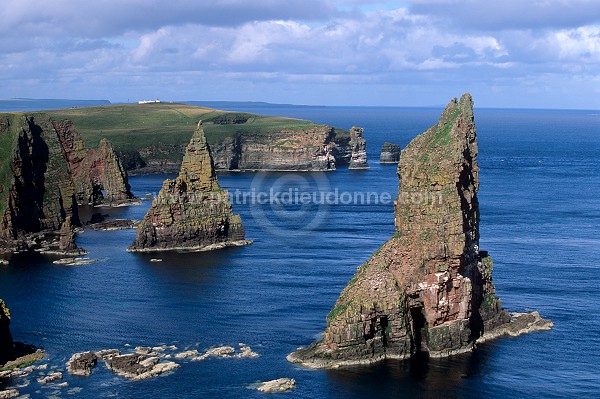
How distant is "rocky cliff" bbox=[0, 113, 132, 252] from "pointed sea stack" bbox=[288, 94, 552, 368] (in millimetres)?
80401

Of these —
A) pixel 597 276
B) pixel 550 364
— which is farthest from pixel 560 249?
pixel 550 364

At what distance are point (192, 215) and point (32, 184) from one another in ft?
133

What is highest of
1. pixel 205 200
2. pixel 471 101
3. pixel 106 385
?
pixel 471 101

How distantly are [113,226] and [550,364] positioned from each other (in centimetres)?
10464

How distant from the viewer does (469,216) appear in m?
84.4

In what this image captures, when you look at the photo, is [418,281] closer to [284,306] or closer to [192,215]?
[284,306]

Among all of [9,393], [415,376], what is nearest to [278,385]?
[415,376]

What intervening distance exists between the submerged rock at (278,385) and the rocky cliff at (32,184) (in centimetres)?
8069

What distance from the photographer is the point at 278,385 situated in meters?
74.5

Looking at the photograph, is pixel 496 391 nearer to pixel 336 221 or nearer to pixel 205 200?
pixel 205 200

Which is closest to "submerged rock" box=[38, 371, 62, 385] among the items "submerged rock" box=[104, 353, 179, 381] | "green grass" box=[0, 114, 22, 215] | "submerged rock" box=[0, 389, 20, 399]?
"submerged rock" box=[0, 389, 20, 399]

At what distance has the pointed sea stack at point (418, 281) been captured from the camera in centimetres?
7900

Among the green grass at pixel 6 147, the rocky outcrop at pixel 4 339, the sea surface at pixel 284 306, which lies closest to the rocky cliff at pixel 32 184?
the green grass at pixel 6 147

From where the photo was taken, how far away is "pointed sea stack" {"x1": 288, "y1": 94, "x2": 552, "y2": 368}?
79.0 metres
